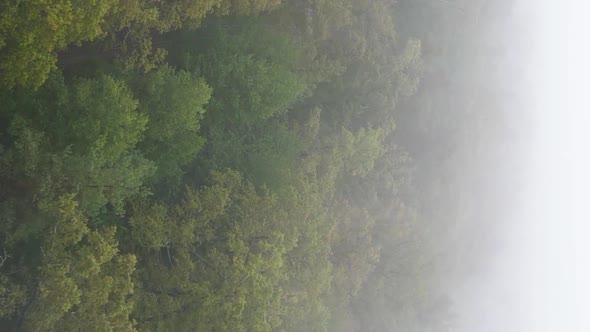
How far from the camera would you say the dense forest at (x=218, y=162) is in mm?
22109

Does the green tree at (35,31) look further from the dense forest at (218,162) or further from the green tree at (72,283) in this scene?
the green tree at (72,283)

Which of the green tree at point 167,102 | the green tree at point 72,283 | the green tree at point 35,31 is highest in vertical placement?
the green tree at point 167,102

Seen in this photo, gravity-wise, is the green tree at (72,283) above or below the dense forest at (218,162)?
below

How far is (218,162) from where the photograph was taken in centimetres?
3353

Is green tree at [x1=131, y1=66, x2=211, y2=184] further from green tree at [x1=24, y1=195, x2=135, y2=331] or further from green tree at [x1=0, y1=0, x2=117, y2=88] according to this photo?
green tree at [x1=24, y1=195, x2=135, y2=331]

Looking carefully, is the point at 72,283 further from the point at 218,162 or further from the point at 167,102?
the point at 218,162

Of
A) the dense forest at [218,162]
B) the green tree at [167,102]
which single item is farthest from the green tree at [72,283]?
the green tree at [167,102]

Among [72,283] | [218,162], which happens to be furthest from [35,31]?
[218,162]

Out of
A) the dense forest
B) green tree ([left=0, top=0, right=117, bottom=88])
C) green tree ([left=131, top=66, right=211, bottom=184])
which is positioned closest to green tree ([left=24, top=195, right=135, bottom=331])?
the dense forest

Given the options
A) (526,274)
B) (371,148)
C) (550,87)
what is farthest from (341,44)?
(526,274)

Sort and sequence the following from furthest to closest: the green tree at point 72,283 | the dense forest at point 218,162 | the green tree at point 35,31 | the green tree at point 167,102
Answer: the green tree at point 167,102, the dense forest at point 218,162, the green tree at point 72,283, the green tree at point 35,31

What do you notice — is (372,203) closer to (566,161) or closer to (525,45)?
(525,45)

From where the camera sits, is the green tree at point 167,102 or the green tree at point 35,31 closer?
the green tree at point 35,31

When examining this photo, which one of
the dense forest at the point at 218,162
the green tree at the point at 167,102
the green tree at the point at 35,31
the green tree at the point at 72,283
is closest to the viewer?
the green tree at the point at 35,31
